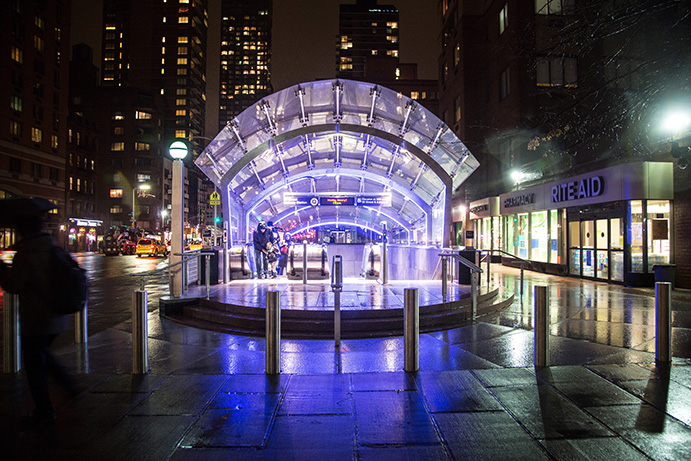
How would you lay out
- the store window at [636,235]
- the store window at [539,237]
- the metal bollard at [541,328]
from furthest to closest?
the store window at [539,237], the store window at [636,235], the metal bollard at [541,328]

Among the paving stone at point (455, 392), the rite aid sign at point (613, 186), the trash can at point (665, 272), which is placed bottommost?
the paving stone at point (455, 392)

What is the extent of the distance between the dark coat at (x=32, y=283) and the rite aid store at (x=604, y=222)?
658 inches

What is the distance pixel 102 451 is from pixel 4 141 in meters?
48.6

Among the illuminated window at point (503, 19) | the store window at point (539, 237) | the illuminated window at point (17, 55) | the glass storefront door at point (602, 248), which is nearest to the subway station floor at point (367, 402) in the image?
the glass storefront door at point (602, 248)

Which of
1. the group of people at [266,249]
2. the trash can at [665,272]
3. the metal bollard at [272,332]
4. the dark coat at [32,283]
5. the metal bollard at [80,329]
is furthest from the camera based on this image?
the group of people at [266,249]

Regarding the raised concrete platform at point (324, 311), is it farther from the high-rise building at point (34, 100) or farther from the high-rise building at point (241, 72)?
the high-rise building at point (241, 72)

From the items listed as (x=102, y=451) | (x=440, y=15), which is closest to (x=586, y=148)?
(x=102, y=451)

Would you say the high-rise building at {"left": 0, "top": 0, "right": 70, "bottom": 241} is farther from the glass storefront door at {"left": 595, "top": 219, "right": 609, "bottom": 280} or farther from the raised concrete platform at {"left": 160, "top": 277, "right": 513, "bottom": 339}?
the glass storefront door at {"left": 595, "top": 219, "right": 609, "bottom": 280}

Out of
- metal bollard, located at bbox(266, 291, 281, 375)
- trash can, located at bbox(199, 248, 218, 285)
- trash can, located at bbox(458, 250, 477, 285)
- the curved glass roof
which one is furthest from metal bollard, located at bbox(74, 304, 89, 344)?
trash can, located at bbox(458, 250, 477, 285)

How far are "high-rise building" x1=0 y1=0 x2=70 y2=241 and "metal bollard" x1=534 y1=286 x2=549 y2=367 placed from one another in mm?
46296

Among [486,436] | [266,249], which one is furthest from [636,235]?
[486,436]

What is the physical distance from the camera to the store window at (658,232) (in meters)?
14.2

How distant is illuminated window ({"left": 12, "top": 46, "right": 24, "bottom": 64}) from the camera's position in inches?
1611

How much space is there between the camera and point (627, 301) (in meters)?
11.0
